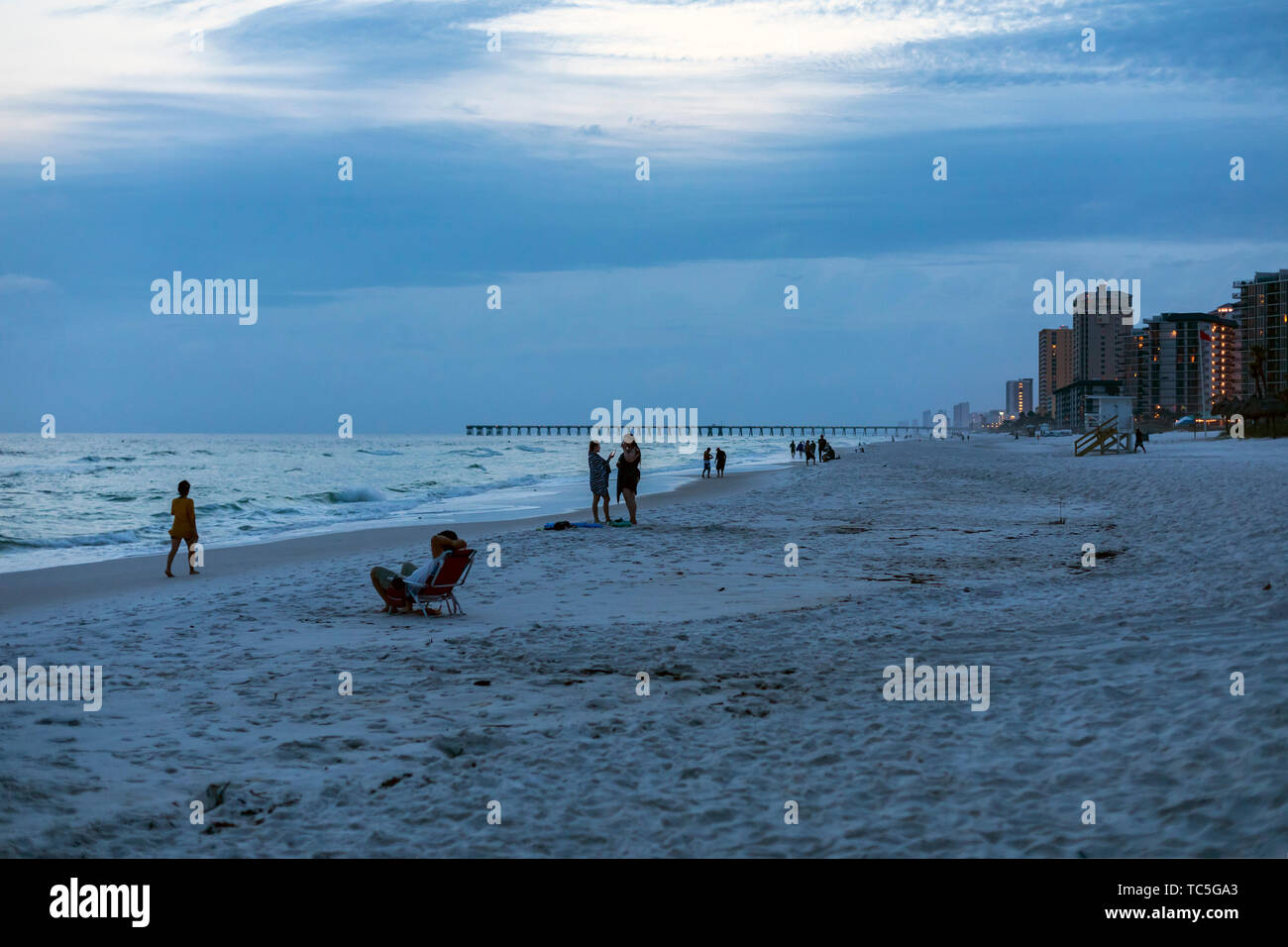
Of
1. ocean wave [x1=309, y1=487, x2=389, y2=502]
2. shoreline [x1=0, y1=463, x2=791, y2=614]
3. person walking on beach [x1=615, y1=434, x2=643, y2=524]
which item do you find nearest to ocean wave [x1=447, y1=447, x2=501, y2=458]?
ocean wave [x1=309, y1=487, x2=389, y2=502]

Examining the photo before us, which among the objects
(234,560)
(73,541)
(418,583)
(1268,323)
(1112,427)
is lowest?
(73,541)

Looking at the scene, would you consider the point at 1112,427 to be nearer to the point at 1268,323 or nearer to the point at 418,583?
the point at 418,583

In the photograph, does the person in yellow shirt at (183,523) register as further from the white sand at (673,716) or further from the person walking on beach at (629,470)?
the person walking on beach at (629,470)

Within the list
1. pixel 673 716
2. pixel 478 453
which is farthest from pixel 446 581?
pixel 478 453

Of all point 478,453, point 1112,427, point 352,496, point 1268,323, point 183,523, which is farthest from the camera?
point 1268,323

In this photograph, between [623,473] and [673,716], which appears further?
[623,473]

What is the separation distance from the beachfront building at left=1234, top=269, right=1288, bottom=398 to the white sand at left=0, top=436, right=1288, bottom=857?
165016 millimetres

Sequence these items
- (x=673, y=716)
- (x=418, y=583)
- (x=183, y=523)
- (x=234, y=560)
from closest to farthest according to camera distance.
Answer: (x=673, y=716) < (x=418, y=583) < (x=183, y=523) < (x=234, y=560)

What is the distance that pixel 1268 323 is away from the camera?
15475cm

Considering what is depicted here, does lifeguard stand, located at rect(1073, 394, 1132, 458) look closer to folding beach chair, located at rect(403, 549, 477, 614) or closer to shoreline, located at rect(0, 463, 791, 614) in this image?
shoreline, located at rect(0, 463, 791, 614)

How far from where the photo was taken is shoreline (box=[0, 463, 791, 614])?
13320 mm

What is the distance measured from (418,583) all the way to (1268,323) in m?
180
